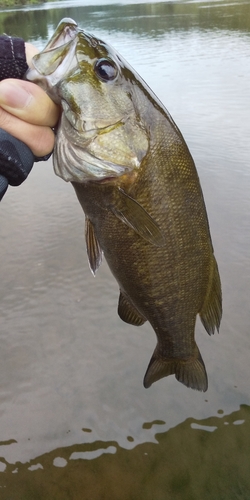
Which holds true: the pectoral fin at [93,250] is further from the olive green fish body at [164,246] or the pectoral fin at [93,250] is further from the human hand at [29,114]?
the human hand at [29,114]

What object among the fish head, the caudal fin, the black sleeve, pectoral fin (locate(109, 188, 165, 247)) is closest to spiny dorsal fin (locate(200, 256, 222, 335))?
the caudal fin

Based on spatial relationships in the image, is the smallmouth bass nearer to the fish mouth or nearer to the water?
the fish mouth

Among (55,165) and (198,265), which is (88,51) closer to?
(55,165)

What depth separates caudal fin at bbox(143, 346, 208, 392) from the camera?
2.18 meters

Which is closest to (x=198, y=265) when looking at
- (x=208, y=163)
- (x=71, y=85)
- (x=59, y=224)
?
(x=71, y=85)

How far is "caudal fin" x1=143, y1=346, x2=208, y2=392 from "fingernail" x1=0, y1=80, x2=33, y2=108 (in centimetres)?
146

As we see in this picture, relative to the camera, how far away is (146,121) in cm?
164

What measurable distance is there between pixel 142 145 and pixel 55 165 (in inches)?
13.8

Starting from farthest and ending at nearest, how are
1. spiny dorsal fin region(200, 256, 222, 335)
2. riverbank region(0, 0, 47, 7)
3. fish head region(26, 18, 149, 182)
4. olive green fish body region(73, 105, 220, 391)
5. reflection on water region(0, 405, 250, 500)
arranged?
riverbank region(0, 0, 47, 7) < reflection on water region(0, 405, 250, 500) < spiny dorsal fin region(200, 256, 222, 335) < olive green fish body region(73, 105, 220, 391) < fish head region(26, 18, 149, 182)

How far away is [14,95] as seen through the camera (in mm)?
1398

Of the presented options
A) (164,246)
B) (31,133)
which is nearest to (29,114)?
(31,133)

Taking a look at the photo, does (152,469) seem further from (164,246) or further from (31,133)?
(31,133)

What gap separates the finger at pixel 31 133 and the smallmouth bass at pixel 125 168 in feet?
0.21

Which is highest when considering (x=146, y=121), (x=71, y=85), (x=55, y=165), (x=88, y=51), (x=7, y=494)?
(x=88, y=51)
